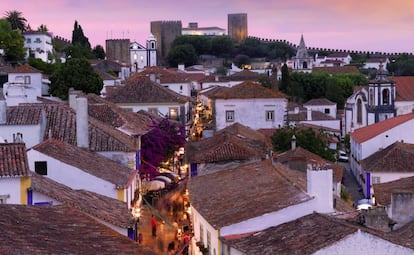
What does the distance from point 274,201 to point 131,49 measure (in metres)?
124

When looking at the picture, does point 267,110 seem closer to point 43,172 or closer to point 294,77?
point 43,172

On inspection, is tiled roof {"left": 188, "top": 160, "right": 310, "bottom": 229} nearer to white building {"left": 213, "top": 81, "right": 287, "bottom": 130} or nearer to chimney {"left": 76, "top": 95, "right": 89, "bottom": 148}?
chimney {"left": 76, "top": 95, "right": 89, "bottom": 148}

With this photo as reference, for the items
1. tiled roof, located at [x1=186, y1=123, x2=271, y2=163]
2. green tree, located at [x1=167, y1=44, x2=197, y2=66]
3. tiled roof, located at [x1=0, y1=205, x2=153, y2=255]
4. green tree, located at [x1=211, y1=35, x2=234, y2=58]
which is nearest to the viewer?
tiled roof, located at [x1=0, y1=205, x2=153, y2=255]

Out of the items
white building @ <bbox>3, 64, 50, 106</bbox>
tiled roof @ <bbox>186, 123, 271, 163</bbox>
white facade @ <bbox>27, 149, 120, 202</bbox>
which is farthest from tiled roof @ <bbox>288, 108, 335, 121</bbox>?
white facade @ <bbox>27, 149, 120, 202</bbox>

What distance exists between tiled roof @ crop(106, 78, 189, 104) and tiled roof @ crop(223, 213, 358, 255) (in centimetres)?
3797

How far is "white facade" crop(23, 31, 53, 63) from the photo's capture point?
9456cm

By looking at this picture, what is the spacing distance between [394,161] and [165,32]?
13966cm

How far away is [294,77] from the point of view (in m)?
96.4

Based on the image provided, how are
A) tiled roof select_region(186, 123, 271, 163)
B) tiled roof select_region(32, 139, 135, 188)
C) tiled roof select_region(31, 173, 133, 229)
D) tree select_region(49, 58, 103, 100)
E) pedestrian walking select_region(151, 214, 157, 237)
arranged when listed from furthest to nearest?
1. tree select_region(49, 58, 103, 100)
2. tiled roof select_region(186, 123, 271, 163)
3. pedestrian walking select_region(151, 214, 157, 237)
4. tiled roof select_region(32, 139, 135, 188)
5. tiled roof select_region(31, 173, 133, 229)

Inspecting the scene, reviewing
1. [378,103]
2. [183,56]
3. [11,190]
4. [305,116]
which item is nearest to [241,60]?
[183,56]

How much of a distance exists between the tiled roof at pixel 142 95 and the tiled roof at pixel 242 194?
2931 cm

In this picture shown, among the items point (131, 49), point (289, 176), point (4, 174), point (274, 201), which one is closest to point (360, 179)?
point (289, 176)

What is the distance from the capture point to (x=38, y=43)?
9675 cm

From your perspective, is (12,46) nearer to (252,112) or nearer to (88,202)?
(252,112)
